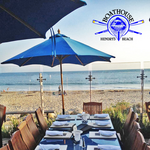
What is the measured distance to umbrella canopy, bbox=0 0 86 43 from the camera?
1.65 m

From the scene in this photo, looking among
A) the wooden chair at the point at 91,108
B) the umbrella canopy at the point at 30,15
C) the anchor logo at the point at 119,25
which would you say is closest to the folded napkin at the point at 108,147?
the umbrella canopy at the point at 30,15

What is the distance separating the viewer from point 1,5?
5.35 ft

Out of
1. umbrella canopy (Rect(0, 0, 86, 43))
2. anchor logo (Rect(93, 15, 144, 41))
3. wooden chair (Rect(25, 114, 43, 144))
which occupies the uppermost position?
anchor logo (Rect(93, 15, 144, 41))

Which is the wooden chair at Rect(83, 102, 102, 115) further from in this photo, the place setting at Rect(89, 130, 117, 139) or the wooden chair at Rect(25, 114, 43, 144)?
the place setting at Rect(89, 130, 117, 139)

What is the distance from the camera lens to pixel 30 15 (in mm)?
1816

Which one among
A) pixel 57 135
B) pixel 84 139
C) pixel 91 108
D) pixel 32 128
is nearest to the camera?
pixel 84 139

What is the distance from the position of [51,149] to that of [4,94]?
3.70 m

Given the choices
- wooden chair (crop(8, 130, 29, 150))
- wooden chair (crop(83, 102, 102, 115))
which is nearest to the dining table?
wooden chair (crop(8, 130, 29, 150))

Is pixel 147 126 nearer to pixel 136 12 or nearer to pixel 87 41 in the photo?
pixel 136 12

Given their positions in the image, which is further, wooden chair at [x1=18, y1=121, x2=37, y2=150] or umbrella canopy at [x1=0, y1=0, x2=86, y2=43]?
wooden chair at [x1=18, y1=121, x2=37, y2=150]

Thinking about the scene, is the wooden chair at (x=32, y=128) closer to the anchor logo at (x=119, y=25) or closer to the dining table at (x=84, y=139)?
the dining table at (x=84, y=139)

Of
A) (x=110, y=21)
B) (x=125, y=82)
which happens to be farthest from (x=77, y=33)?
(x=125, y=82)

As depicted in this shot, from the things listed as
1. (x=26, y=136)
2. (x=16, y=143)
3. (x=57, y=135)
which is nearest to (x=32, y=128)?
(x=26, y=136)

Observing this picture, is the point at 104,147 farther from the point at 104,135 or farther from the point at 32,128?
the point at 32,128
